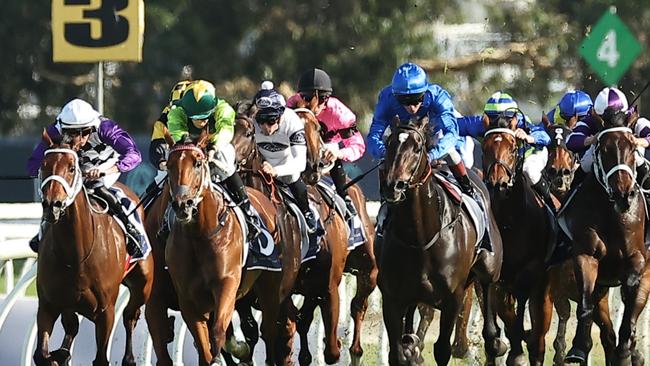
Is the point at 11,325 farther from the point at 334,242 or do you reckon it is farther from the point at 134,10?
the point at 134,10

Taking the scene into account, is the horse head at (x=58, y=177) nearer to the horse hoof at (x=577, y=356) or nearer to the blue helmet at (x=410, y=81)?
the blue helmet at (x=410, y=81)

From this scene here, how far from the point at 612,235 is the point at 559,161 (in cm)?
153

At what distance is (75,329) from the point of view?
9.31m

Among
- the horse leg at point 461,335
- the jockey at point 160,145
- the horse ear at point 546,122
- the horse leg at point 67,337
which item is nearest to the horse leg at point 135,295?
the horse leg at point 67,337

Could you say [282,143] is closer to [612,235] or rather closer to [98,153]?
[98,153]

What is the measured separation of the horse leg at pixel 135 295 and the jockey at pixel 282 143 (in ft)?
3.57

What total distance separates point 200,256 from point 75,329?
1.02 metres

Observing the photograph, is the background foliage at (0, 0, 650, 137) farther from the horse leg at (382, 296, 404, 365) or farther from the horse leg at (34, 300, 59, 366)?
the horse leg at (34, 300, 59, 366)

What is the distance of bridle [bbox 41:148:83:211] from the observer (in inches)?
331

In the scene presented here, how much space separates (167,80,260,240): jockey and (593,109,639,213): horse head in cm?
213

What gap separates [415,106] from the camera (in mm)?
9430

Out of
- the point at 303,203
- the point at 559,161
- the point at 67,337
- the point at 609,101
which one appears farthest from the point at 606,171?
the point at 67,337

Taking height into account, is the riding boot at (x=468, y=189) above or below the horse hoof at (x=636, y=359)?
above

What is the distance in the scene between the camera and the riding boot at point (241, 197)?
9.32m
